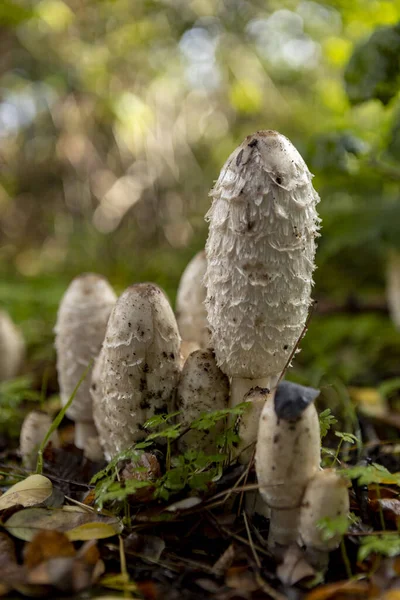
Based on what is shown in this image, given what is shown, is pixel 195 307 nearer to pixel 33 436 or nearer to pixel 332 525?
pixel 33 436

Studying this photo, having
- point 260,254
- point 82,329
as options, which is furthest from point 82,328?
point 260,254

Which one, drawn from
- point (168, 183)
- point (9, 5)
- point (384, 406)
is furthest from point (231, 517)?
point (168, 183)

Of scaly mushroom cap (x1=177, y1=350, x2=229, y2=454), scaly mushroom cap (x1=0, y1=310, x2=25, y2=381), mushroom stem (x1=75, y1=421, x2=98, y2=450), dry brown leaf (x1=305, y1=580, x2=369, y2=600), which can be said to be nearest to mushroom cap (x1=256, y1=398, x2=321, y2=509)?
dry brown leaf (x1=305, y1=580, x2=369, y2=600)

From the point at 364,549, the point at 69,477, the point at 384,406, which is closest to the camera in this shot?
the point at 364,549

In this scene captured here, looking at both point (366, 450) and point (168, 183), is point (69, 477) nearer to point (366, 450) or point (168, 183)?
point (366, 450)

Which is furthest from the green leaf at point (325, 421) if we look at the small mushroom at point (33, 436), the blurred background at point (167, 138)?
the blurred background at point (167, 138)

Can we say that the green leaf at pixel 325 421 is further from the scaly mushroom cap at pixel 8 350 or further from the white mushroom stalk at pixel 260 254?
the scaly mushroom cap at pixel 8 350
